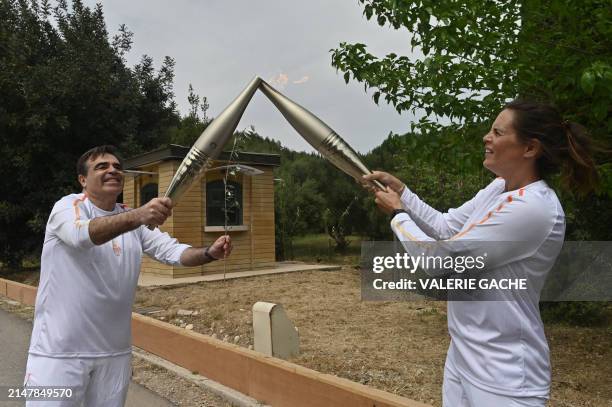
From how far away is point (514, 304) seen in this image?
175 cm

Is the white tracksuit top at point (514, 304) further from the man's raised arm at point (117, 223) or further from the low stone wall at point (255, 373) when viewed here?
the low stone wall at point (255, 373)

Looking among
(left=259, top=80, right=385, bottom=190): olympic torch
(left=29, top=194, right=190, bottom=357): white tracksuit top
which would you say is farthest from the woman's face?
(left=29, top=194, right=190, bottom=357): white tracksuit top

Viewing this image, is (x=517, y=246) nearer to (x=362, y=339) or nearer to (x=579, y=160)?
(x=579, y=160)

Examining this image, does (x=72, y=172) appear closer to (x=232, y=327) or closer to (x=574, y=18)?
(x=232, y=327)

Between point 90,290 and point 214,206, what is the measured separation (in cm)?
1079

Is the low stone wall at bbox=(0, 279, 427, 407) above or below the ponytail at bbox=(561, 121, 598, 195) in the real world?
→ below

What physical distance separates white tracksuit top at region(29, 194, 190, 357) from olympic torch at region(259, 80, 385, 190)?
1.19 meters

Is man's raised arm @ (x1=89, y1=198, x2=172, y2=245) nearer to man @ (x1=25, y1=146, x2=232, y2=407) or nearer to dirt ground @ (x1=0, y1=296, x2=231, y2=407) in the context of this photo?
man @ (x1=25, y1=146, x2=232, y2=407)

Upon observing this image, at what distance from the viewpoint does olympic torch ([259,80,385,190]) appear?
2.64 metres

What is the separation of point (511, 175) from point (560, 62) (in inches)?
95.2

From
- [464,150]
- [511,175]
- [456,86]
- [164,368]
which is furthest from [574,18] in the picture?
[164,368]

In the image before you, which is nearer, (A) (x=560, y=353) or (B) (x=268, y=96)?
(B) (x=268, y=96)

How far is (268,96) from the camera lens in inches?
114

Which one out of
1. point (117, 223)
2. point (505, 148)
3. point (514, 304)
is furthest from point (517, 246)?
point (117, 223)
